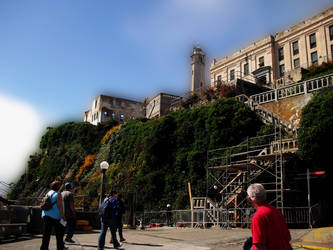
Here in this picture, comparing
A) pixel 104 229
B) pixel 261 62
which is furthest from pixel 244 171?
pixel 261 62

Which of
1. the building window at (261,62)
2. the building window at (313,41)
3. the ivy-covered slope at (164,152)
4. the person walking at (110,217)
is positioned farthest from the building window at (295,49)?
the person walking at (110,217)

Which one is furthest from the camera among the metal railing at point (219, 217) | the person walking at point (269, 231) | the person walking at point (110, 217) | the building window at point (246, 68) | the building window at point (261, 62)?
the building window at point (246, 68)

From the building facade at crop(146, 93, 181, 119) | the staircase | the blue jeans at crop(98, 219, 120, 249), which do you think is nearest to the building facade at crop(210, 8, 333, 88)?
the building facade at crop(146, 93, 181, 119)

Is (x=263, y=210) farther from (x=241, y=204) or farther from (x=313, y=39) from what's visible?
(x=313, y=39)

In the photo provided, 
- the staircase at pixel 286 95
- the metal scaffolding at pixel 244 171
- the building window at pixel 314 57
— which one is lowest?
the metal scaffolding at pixel 244 171

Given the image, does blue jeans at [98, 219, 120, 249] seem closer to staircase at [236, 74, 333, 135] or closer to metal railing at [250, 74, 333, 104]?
staircase at [236, 74, 333, 135]

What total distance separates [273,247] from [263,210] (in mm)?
410

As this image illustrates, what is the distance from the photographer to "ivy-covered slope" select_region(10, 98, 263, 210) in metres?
20.0

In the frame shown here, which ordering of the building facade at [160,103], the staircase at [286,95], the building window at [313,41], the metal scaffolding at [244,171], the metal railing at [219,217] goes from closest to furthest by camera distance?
1. the metal railing at [219,217]
2. the metal scaffolding at [244,171]
3. the staircase at [286,95]
4. the building facade at [160,103]
5. the building window at [313,41]

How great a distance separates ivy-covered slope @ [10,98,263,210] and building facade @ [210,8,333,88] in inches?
477

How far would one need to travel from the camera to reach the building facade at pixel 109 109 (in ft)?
165

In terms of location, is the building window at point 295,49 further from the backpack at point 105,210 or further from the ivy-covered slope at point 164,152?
the backpack at point 105,210

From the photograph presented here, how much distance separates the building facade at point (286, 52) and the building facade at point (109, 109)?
55.2 feet

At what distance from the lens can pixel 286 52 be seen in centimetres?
4072
